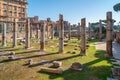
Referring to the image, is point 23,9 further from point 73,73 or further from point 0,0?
point 73,73

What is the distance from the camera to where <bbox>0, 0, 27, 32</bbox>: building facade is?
63.1 m

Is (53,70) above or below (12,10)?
below

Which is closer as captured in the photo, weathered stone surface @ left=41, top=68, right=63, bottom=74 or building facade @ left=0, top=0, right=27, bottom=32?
weathered stone surface @ left=41, top=68, right=63, bottom=74

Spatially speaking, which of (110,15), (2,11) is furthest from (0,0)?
(110,15)

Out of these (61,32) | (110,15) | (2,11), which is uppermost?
(2,11)

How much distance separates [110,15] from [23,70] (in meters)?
10.2

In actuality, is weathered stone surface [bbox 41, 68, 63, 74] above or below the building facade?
below

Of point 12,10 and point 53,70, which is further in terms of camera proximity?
point 12,10

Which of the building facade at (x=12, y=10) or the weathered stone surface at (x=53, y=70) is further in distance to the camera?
the building facade at (x=12, y=10)

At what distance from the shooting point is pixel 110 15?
17844 millimetres

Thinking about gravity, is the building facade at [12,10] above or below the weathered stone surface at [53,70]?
above

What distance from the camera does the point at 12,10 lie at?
67.9m

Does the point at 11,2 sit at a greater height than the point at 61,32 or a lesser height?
greater

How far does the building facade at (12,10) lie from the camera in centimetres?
6312
